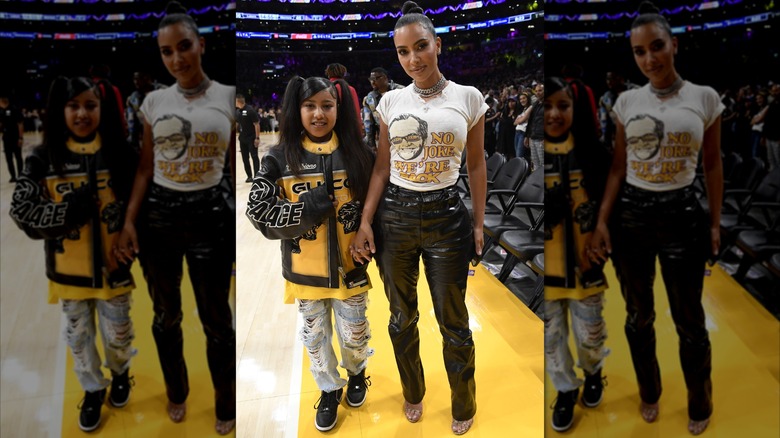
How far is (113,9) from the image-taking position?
54.4 inches

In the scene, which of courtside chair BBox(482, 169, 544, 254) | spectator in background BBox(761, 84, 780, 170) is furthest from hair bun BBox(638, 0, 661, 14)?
courtside chair BBox(482, 169, 544, 254)

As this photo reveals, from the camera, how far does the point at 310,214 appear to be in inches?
77.1

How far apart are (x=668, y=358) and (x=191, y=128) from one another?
1.58m

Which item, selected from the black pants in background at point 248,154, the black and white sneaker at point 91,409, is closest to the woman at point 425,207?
the black pants in background at point 248,154

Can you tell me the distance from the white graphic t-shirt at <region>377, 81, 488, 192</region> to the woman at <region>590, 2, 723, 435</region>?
0.64 metres

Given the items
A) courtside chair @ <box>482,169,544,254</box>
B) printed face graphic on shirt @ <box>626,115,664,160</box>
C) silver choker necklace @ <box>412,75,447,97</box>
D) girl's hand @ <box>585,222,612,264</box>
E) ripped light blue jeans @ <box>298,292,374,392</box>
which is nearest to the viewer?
printed face graphic on shirt @ <box>626,115,664,160</box>

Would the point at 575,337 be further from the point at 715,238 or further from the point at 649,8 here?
the point at 649,8

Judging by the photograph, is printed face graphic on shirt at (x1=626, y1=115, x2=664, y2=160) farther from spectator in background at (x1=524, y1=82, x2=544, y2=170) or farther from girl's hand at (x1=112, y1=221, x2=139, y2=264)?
girl's hand at (x1=112, y1=221, x2=139, y2=264)

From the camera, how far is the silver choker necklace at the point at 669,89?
1308 millimetres

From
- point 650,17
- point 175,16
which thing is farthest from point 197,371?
point 650,17

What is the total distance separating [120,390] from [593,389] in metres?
1.49

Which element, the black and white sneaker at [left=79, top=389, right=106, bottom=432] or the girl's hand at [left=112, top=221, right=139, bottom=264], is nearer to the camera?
the girl's hand at [left=112, top=221, right=139, bottom=264]

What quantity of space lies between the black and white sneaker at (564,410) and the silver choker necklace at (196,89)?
1.44 m

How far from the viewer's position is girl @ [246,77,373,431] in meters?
1.95
